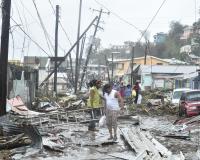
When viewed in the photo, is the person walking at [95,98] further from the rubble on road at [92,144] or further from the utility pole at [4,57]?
the utility pole at [4,57]

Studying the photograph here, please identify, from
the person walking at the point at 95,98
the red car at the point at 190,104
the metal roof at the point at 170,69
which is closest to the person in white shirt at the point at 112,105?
the person walking at the point at 95,98

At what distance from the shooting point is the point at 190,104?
26.5 m

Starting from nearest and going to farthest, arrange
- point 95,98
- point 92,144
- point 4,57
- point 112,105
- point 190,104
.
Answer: point 92,144 → point 112,105 → point 4,57 → point 95,98 → point 190,104

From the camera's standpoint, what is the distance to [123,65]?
113438 mm

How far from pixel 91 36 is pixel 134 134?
3608 centimetres

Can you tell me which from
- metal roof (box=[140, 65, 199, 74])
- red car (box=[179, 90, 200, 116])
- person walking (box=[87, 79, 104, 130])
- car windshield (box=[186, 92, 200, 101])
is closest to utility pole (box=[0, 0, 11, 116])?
person walking (box=[87, 79, 104, 130])

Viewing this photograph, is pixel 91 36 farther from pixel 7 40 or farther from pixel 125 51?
pixel 125 51

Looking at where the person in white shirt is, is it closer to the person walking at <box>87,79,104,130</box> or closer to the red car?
the person walking at <box>87,79,104,130</box>

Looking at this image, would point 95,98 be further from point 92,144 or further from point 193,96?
point 193,96

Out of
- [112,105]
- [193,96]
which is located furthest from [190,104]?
[112,105]

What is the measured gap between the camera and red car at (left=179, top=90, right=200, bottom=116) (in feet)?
85.9

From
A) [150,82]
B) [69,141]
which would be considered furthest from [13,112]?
[150,82]

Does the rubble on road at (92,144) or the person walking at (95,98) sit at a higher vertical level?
the person walking at (95,98)

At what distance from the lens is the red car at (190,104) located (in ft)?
85.9
